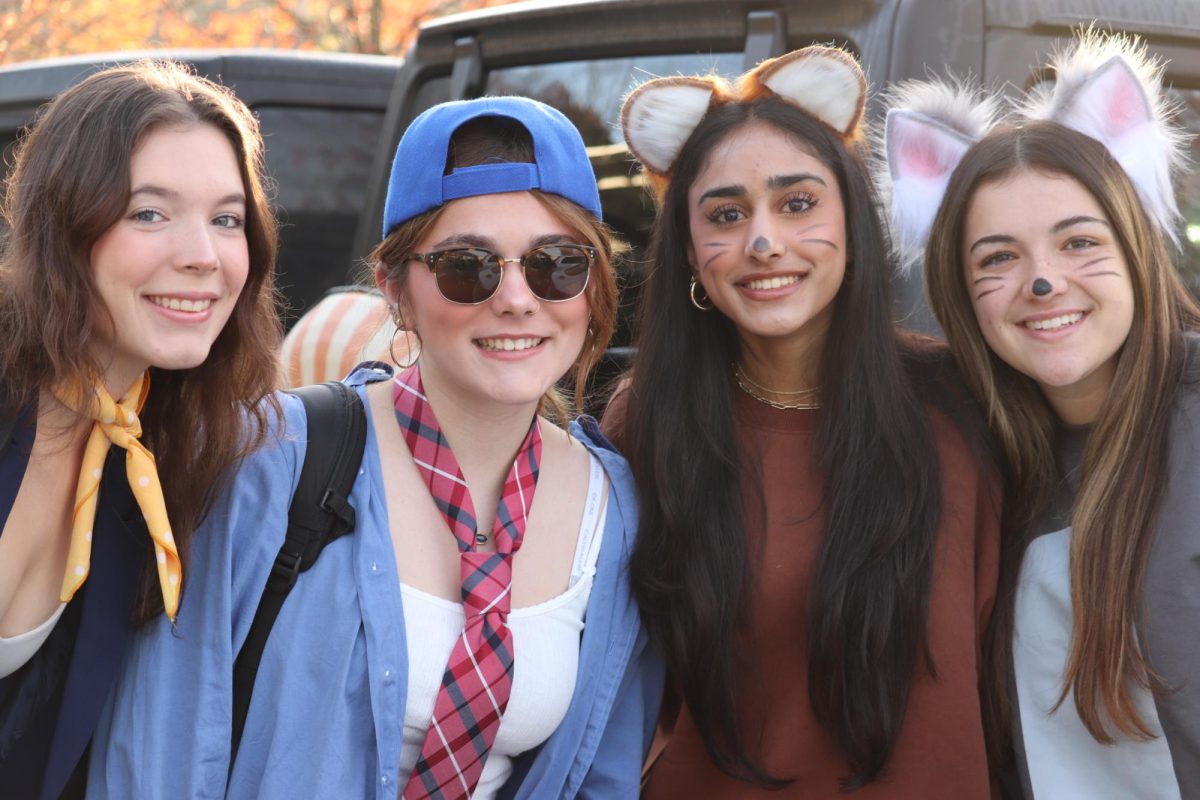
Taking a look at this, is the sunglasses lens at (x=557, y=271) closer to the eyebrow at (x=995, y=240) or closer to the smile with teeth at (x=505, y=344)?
the smile with teeth at (x=505, y=344)

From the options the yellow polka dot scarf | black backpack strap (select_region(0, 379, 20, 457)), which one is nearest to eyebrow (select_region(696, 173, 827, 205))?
the yellow polka dot scarf

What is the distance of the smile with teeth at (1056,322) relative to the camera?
8.79ft

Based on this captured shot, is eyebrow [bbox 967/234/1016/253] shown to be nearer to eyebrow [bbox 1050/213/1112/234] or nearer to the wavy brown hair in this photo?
eyebrow [bbox 1050/213/1112/234]

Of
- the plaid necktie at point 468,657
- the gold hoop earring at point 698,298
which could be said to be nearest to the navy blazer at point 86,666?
the plaid necktie at point 468,657

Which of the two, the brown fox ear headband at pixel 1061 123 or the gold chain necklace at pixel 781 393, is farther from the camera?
the gold chain necklace at pixel 781 393

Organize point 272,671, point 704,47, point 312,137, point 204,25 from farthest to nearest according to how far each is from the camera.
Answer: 1. point 204,25
2. point 312,137
3. point 704,47
4. point 272,671

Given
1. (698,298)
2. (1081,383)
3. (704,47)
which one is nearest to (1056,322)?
(1081,383)

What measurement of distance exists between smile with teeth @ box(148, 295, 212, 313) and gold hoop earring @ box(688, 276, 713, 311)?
3.89 feet

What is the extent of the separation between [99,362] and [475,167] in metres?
0.77

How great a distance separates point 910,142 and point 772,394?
607 mm

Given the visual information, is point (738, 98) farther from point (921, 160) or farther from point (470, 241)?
point (470, 241)

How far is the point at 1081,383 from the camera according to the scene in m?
2.80

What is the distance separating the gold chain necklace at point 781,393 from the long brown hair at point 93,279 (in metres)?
1.12

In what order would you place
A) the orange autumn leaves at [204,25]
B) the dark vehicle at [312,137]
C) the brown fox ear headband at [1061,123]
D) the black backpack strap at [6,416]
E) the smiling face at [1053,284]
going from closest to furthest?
the black backpack strap at [6,416]
the smiling face at [1053,284]
the brown fox ear headband at [1061,123]
the dark vehicle at [312,137]
the orange autumn leaves at [204,25]
